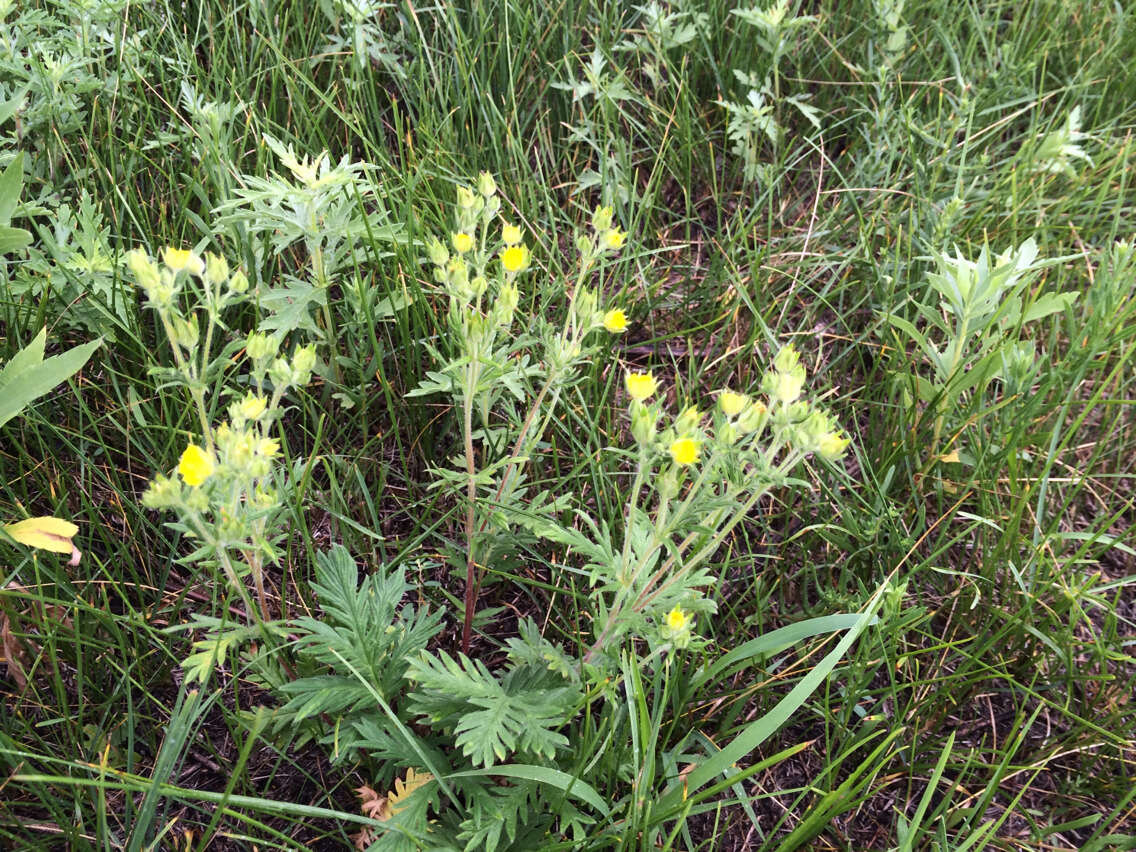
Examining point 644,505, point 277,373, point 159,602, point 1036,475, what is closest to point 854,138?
point 1036,475

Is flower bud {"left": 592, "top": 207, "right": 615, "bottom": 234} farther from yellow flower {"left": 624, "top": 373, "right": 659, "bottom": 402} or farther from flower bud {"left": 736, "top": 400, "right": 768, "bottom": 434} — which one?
flower bud {"left": 736, "top": 400, "right": 768, "bottom": 434}

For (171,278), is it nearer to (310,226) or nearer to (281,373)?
(281,373)

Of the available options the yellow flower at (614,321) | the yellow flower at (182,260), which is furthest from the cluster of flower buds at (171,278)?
the yellow flower at (614,321)

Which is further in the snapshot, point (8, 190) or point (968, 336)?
point (968, 336)

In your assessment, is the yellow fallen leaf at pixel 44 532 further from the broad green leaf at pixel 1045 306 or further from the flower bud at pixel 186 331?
the broad green leaf at pixel 1045 306

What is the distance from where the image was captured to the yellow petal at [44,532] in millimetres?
1525

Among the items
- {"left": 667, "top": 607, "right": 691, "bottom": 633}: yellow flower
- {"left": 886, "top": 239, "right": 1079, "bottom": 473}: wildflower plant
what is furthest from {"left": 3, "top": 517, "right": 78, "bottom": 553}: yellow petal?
{"left": 886, "top": 239, "right": 1079, "bottom": 473}: wildflower plant

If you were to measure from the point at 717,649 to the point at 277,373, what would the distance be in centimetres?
105

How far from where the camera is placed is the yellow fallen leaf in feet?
5.00

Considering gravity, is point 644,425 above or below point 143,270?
below

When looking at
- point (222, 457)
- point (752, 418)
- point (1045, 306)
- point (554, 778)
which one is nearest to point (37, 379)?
point (222, 457)

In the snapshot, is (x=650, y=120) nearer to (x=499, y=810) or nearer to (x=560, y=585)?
(x=560, y=585)

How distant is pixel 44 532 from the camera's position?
1.55 metres

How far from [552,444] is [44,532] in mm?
1015
